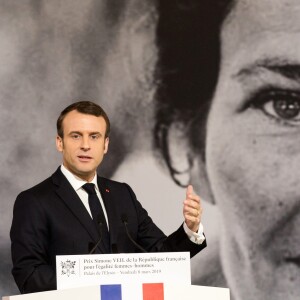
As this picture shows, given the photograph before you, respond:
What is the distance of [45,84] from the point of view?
17.2 feet

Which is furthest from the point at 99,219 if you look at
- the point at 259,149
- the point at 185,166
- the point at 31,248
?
the point at 259,149

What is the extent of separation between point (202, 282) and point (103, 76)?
1.55 metres

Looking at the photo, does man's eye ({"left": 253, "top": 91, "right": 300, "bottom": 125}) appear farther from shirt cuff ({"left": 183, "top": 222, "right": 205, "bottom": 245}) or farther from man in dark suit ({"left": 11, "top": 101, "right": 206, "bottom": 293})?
shirt cuff ({"left": 183, "top": 222, "right": 205, "bottom": 245})

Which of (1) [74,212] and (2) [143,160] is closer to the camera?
(1) [74,212]

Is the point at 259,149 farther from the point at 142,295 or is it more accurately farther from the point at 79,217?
the point at 142,295

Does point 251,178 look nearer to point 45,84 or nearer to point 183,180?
point 183,180

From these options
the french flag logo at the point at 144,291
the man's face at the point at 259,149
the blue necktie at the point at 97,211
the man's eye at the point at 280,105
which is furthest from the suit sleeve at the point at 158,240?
the man's eye at the point at 280,105

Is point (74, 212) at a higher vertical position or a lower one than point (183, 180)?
lower

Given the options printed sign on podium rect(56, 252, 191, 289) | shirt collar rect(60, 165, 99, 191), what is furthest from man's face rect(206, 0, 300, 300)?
printed sign on podium rect(56, 252, 191, 289)

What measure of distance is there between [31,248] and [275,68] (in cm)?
275

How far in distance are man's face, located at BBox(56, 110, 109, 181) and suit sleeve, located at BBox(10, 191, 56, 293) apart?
0.82ft

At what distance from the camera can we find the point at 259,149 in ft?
17.6

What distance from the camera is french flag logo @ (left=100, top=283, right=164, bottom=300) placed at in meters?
2.80

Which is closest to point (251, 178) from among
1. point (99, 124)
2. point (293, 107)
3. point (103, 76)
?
point (293, 107)
